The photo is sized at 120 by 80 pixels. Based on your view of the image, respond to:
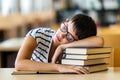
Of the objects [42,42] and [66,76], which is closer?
[66,76]

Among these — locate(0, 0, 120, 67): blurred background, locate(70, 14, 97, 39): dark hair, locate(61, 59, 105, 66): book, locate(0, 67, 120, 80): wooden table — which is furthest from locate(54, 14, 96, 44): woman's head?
locate(0, 0, 120, 67): blurred background

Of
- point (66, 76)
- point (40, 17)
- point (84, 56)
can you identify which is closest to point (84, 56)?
point (84, 56)

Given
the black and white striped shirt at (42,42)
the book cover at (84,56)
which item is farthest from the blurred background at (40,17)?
the book cover at (84,56)

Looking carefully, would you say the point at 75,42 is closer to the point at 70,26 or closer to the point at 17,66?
the point at 70,26

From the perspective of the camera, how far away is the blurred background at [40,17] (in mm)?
4702

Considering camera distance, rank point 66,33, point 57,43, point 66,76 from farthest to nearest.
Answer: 1. point 57,43
2. point 66,33
3. point 66,76

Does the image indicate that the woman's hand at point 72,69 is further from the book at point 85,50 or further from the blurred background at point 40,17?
the blurred background at point 40,17

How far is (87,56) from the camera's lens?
76.1 inches

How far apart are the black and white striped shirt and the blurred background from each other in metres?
1.39

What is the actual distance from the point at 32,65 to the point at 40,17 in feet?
31.2

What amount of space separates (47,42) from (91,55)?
1.05 ft

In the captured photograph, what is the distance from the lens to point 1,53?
4.00 metres

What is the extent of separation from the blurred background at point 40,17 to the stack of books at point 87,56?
1.47 meters

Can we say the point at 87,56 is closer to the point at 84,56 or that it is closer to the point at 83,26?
the point at 84,56
